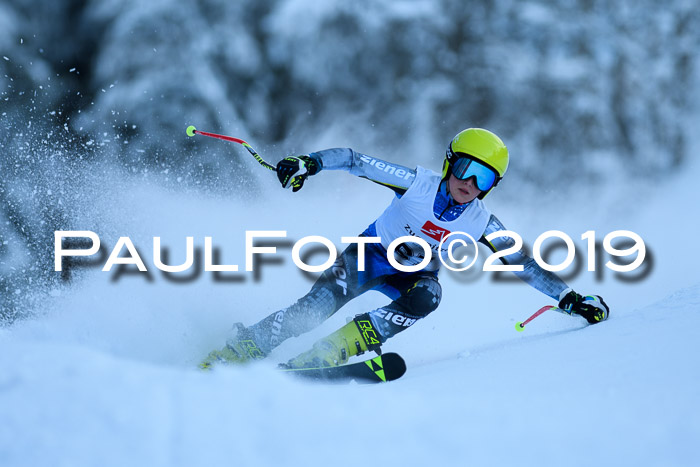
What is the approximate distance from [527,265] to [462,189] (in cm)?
64

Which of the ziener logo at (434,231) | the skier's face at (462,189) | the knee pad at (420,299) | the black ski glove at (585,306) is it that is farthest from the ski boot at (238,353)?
the black ski glove at (585,306)

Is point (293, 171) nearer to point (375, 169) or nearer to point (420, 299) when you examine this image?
point (375, 169)

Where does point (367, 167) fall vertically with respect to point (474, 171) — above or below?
above

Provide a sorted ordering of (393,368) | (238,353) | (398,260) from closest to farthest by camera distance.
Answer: (393,368)
(238,353)
(398,260)

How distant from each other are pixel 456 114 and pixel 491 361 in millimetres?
7216

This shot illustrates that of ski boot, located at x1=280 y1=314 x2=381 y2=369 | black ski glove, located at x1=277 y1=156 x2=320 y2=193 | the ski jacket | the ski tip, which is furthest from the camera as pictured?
the ski jacket

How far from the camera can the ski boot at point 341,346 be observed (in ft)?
8.56

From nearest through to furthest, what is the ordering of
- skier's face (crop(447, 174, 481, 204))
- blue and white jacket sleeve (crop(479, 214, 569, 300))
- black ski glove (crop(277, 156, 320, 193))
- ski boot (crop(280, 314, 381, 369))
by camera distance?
ski boot (crop(280, 314, 381, 369)) → black ski glove (crop(277, 156, 320, 193)) → skier's face (crop(447, 174, 481, 204)) → blue and white jacket sleeve (crop(479, 214, 569, 300))

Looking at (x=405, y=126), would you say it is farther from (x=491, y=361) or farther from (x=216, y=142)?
(x=491, y=361)

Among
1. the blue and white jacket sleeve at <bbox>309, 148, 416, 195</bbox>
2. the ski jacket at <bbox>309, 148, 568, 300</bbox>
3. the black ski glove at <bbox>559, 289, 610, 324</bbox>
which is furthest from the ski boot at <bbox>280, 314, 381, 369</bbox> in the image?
the black ski glove at <bbox>559, 289, 610, 324</bbox>

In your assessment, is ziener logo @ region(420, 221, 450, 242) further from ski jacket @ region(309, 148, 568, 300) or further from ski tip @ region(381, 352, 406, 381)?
ski tip @ region(381, 352, 406, 381)

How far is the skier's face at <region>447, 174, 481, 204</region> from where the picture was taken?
285cm

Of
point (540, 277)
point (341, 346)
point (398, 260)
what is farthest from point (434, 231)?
point (341, 346)

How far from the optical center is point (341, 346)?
2738 mm
